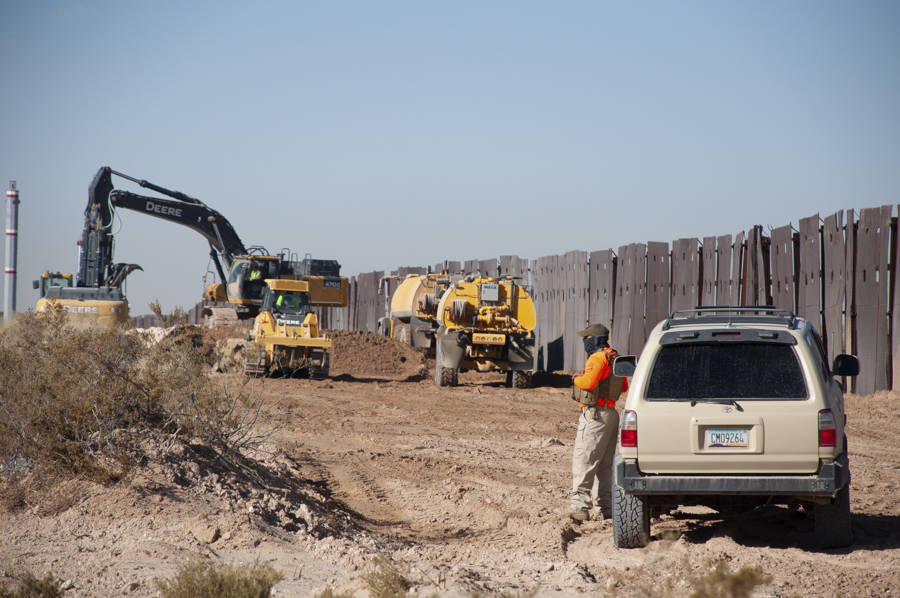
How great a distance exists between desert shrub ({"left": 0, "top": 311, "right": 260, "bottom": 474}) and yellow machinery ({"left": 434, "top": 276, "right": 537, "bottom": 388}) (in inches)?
494

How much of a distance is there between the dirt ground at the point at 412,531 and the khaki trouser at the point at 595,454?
1.15 feet

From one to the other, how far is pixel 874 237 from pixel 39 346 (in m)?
12.9

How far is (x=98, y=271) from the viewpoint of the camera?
82.8 ft

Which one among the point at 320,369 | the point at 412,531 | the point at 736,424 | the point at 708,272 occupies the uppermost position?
the point at 708,272

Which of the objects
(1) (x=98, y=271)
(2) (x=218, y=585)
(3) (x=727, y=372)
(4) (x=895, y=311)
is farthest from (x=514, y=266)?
(2) (x=218, y=585)

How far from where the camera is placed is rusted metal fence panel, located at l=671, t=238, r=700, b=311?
19.6m

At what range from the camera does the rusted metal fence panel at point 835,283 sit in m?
16.1

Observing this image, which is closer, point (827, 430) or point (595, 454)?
point (827, 430)

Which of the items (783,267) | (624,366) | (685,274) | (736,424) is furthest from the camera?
(685,274)

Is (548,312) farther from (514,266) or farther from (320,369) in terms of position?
(320,369)

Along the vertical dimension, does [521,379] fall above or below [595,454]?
below

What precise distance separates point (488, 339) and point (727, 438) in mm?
15372

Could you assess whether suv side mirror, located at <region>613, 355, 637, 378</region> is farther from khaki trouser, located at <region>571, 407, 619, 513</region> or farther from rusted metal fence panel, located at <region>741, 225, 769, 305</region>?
rusted metal fence panel, located at <region>741, 225, 769, 305</region>

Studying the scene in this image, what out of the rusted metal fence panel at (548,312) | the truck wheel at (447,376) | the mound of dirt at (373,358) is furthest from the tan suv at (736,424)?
the mound of dirt at (373,358)
